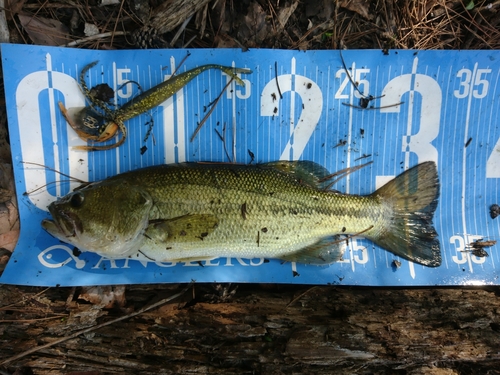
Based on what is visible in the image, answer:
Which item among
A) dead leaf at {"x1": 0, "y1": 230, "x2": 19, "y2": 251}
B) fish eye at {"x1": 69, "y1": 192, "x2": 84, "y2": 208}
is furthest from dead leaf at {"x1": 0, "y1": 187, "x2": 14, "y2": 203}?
fish eye at {"x1": 69, "y1": 192, "x2": 84, "y2": 208}

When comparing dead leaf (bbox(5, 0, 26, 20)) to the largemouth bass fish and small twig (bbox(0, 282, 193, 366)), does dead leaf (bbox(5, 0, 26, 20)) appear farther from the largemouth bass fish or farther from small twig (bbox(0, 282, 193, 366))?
small twig (bbox(0, 282, 193, 366))

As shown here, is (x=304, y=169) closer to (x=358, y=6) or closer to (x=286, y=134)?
(x=286, y=134)

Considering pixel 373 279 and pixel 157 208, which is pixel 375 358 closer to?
pixel 373 279

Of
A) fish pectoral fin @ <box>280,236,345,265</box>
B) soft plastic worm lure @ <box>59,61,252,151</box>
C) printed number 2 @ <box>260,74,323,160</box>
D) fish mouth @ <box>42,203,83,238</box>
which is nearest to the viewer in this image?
fish mouth @ <box>42,203,83,238</box>

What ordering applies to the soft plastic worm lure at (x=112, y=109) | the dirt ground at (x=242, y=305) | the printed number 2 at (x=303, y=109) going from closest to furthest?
the dirt ground at (x=242, y=305)
the soft plastic worm lure at (x=112, y=109)
the printed number 2 at (x=303, y=109)

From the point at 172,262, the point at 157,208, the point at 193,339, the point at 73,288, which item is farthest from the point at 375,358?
the point at 73,288

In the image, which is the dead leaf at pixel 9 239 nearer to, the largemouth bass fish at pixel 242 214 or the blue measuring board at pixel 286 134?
the blue measuring board at pixel 286 134

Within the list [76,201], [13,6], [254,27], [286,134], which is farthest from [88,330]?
[254,27]

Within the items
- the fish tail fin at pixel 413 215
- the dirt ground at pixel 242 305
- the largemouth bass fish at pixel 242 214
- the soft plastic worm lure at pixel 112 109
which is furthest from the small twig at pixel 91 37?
the fish tail fin at pixel 413 215
